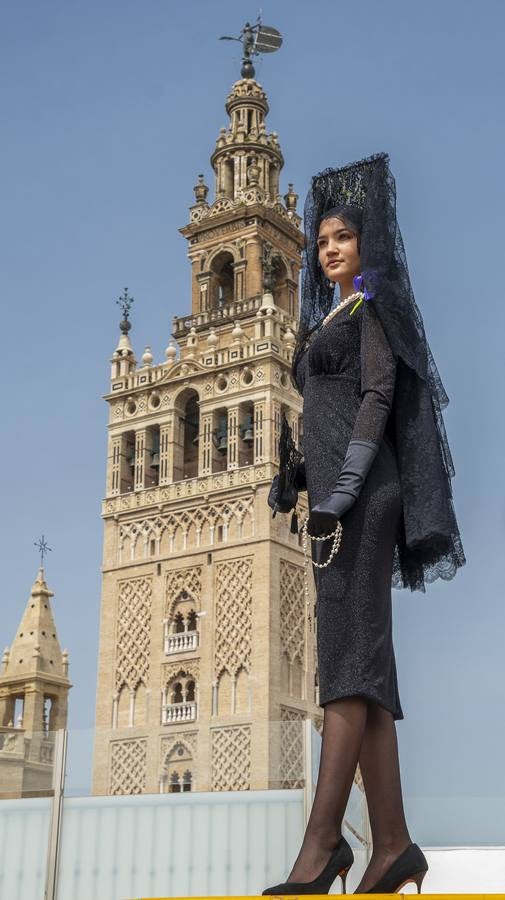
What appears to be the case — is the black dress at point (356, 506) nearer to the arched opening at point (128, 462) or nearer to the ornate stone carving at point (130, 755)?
the ornate stone carving at point (130, 755)

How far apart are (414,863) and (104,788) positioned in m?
6.10

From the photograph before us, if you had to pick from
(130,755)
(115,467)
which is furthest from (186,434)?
(130,755)

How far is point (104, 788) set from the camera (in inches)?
356

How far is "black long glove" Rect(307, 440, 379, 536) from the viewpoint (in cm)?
330

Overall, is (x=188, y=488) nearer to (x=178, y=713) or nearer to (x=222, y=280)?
(x=178, y=713)

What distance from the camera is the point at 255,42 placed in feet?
101

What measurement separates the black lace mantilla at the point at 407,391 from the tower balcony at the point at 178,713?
21.4m

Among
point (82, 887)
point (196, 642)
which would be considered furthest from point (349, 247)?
point (196, 642)

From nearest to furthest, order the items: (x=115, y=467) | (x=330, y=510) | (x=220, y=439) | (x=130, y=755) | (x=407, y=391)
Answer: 1. (x=330, y=510)
2. (x=407, y=391)
3. (x=130, y=755)
4. (x=220, y=439)
5. (x=115, y=467)

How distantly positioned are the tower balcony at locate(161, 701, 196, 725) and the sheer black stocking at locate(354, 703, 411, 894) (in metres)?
21.7

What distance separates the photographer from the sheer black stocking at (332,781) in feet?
10.4

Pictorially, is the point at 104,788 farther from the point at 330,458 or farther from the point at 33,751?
the point at 330,458

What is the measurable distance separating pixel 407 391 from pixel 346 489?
0.43m

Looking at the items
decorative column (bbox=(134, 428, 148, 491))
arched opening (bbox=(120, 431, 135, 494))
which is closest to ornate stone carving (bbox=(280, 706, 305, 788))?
decorative column (bbox=(134, 428, 148, 491))
